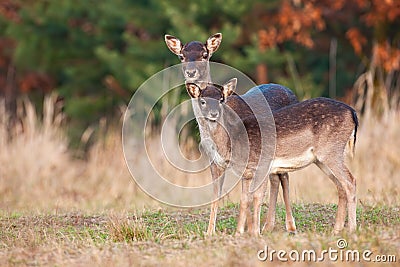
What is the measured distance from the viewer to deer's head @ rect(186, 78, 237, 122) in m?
7.20

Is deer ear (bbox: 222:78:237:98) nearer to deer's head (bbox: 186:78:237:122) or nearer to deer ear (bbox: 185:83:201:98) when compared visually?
deer's head (bbox: 186:78:237:122)

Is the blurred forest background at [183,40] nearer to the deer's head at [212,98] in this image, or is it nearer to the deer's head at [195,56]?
the deer's head at [195,56]

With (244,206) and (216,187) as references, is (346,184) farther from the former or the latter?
(216,187)

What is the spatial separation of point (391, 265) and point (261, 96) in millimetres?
2877

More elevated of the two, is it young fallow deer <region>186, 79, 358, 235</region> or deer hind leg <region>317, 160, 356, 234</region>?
young fallow deer <region>186, 79, 358, 235</region>

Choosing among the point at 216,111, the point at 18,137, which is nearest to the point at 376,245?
the point at 216,111

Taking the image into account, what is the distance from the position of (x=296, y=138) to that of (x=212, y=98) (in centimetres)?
86

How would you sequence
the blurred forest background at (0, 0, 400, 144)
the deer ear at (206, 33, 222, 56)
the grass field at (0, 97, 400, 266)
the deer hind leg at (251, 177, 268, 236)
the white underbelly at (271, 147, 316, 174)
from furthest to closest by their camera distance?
the blurred forest background at (0, 0, 400, 144) → the deer ear at (206, 33, 222, 56) → the white underbelly at (271, 147, 316, 174) → the deer hind leg at (251, 177, 268, 236) → the grass field at (0, 97, 400, 266)

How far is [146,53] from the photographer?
19.6 meters

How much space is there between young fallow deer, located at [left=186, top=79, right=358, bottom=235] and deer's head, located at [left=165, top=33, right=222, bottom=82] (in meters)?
0.65

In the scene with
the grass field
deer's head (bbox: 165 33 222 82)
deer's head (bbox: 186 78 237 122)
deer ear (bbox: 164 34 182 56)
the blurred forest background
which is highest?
the blurred forest background

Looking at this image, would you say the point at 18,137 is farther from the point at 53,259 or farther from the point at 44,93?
the point at 44,93

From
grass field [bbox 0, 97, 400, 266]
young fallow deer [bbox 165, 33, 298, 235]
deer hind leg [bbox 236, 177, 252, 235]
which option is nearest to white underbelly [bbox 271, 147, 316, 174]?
deer hind leg [bbox 236, 177, 252, 235]

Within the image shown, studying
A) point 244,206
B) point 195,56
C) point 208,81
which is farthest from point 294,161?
point 195,56
